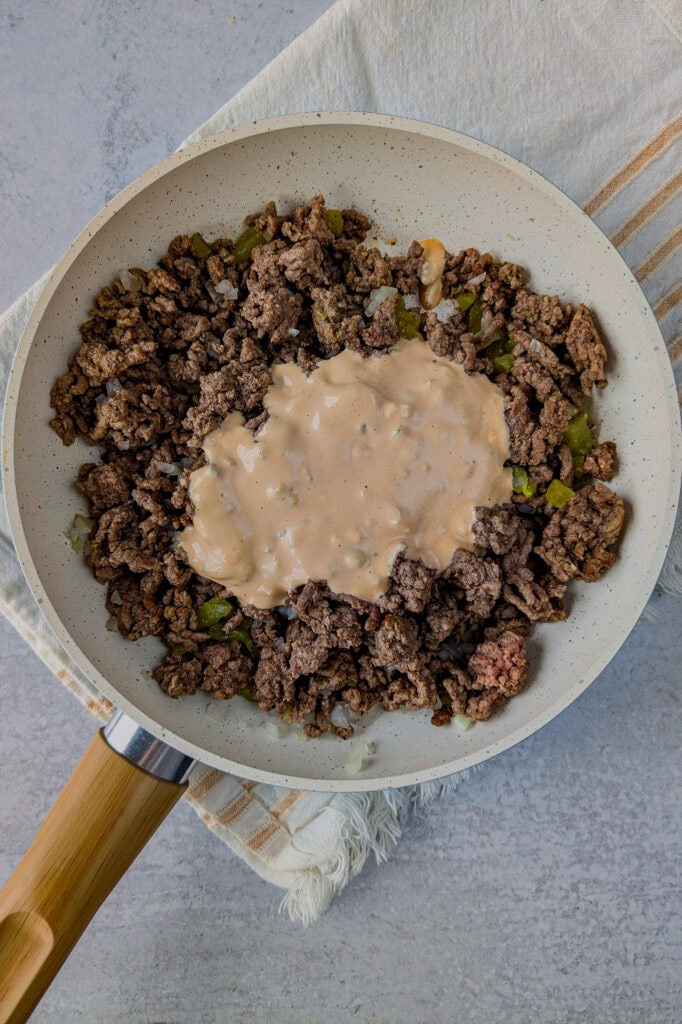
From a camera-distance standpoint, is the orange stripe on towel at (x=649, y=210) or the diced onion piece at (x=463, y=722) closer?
the diced onion piece at (x=463, y=722)

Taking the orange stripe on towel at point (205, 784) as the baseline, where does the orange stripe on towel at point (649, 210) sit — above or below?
above

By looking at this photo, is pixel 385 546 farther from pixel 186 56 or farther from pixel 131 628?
pixel 186 56

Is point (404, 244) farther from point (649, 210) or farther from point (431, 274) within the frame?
point (649, 210)

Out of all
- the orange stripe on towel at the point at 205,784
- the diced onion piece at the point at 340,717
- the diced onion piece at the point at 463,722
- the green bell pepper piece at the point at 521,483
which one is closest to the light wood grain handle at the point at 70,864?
the orange stripe on towel at the point at 205,784

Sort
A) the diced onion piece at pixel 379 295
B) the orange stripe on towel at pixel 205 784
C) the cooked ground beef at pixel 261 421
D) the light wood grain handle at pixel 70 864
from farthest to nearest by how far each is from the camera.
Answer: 1. the orange stripe on towel at pixel 205 784
2. the diced onion piece at pixel 379 295
3. the cooked ground beef at pixel 261 421
4. the light wood grain handle at pixel 70 864

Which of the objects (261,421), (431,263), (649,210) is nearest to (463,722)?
(261,421)

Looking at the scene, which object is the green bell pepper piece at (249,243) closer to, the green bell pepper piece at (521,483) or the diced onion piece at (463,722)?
the green bell pepper piece at (521,483)
